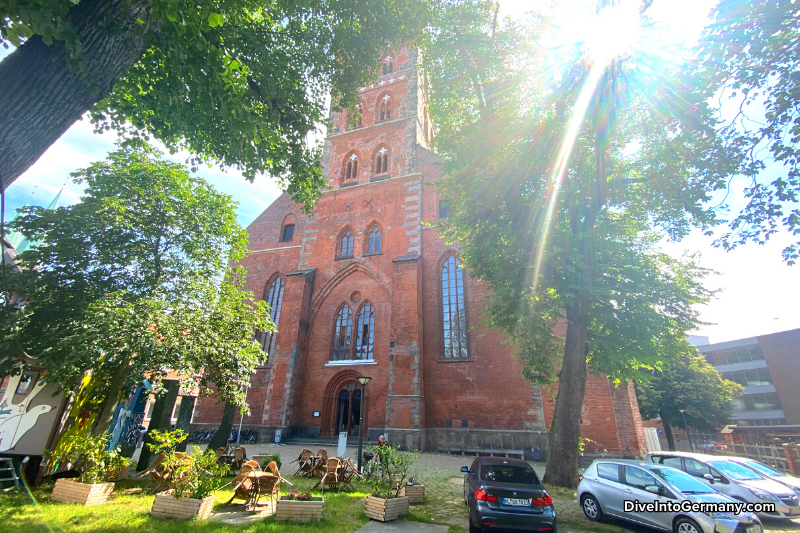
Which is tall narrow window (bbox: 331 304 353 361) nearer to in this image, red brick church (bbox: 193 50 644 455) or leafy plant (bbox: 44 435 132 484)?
red brick church (bbox: 193 50 644 455)

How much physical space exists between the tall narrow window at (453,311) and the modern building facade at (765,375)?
33.5 metres

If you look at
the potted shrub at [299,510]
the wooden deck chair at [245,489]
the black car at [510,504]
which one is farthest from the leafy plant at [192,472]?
the black car at [510,504]

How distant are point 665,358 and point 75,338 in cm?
1615

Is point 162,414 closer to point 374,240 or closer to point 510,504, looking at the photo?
point 510,504

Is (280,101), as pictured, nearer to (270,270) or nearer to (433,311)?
(433,311)

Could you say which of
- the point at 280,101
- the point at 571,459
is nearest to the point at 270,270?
the point at 280,101

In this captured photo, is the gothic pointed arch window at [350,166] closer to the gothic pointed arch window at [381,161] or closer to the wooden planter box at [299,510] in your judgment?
the gothic pointed arch window at [381,161]

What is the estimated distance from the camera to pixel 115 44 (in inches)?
151

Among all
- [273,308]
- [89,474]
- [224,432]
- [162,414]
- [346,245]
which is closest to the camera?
[89,474]

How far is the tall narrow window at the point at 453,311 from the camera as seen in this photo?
1961 cm

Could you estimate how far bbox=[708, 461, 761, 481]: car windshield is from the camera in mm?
8702

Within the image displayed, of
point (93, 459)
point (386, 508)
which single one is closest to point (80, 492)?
point (93, 459)

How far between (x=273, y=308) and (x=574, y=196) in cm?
1958

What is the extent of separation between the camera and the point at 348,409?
20.0m
